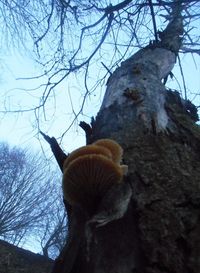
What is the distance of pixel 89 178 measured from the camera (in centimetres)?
104

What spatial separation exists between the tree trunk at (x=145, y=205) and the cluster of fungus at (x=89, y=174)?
39mm

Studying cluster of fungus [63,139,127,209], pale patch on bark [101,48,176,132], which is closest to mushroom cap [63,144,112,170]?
cluster of fungus [63,139,127,209]

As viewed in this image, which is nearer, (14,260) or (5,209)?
(14,260)

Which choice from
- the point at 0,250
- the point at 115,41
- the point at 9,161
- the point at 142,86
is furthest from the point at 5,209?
the point at 142,86

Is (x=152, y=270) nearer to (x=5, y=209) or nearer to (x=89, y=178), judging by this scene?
(x=89, y=178)

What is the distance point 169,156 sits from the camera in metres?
1.35

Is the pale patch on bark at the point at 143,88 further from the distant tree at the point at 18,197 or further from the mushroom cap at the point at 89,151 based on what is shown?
the distant tree at the point at 18,197

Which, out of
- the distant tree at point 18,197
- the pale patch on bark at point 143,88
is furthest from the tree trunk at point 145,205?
the distant tree at point 18,197

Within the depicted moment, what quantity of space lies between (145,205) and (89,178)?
0.20 metres

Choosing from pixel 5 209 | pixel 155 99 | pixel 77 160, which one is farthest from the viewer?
pixel 5 209

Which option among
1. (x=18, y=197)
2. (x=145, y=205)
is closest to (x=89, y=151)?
(x=145, y=205)

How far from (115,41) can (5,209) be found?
14.0 m

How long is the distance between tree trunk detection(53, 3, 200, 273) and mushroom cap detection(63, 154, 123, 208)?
4 cm

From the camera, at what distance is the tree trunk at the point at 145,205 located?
2.92 feet
